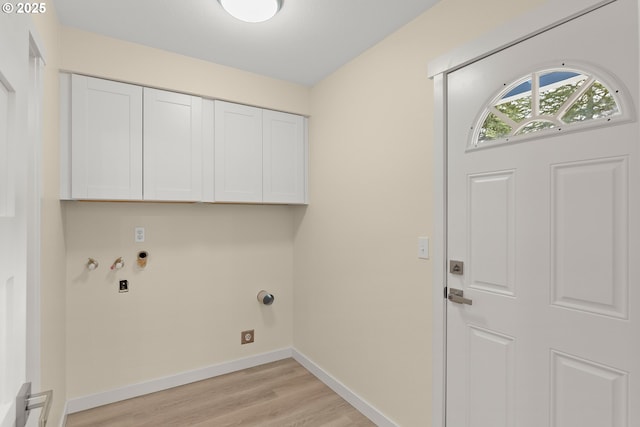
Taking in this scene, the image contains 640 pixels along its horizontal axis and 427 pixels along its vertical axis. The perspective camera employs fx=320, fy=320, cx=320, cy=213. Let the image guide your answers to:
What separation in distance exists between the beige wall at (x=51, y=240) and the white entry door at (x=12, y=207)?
3.03 ft

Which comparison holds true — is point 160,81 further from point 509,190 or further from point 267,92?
point 509,190

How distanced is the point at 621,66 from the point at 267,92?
2.23 metres

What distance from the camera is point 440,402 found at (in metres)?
1.69

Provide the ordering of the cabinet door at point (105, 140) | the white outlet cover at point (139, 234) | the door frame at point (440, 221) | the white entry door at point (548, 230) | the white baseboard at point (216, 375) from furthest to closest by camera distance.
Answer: the white outlet cover at point (139, 234) < the white baseboard at point (216, 375) < the cabinet door at point (105, 140) < the door frame at point (440, 221) < the white entry door at point (548, 230)

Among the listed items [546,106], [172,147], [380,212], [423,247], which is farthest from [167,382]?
[546,106]

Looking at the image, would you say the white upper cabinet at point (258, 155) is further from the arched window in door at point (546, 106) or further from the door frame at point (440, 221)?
the arched window in door at point (546, 106)

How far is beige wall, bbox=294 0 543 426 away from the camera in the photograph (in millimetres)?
1782

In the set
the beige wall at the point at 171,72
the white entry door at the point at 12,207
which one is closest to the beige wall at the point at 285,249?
the beige wall at the point at 171,72

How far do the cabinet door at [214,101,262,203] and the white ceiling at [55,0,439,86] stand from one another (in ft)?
1.26

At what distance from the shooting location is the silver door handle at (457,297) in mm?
1569

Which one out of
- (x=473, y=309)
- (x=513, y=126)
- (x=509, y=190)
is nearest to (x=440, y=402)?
(x=473, y=309)

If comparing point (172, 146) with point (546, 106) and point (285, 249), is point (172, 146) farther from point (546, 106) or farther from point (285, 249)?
point (546, 106)

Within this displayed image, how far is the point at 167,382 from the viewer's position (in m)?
2.47

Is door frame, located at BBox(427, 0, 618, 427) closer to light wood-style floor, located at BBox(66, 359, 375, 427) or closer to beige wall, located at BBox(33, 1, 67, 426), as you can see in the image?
light wood-style floor, located at BBox(66, 359, 375, 427)
